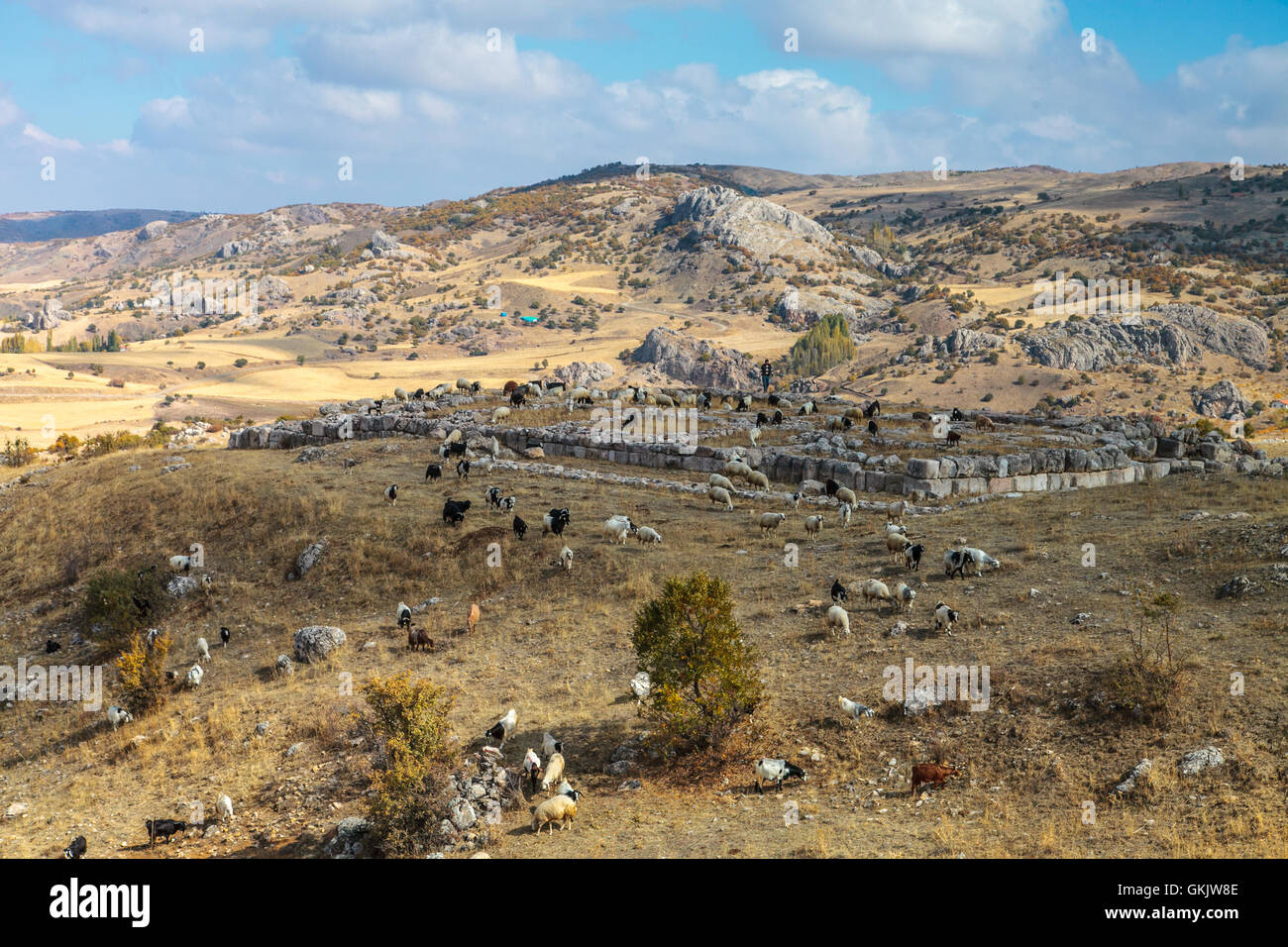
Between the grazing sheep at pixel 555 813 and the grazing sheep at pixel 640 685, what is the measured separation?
12.4ft

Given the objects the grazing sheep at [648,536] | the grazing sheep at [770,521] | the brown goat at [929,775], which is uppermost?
the grazing sheep at [770,521]

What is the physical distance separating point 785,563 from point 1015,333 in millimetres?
69681

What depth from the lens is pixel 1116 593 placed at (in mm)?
17281

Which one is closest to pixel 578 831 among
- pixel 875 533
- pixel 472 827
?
pixel 472 827

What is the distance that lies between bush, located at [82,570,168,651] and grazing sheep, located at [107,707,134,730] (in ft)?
12.6

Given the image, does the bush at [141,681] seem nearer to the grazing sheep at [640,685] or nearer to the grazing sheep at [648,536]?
the grazing sheep at [640,685]

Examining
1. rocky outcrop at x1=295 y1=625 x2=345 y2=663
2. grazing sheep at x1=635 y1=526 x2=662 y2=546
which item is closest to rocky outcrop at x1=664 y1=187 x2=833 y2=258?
grazing sheep at x1=635 y1=526 x2=662 y2=546

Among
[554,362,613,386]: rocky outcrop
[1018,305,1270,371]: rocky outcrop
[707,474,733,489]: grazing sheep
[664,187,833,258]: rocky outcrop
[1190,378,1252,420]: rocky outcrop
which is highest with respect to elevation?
[664,187,833,258]: rocky outcrop

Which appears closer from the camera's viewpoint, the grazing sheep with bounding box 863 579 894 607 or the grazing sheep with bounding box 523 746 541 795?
the grazing sheep with bounding box 523 746 541 795

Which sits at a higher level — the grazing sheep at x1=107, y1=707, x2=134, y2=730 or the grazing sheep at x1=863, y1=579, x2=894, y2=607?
the grazing sheep at x1=863, y1=579, x2=894, y2=607

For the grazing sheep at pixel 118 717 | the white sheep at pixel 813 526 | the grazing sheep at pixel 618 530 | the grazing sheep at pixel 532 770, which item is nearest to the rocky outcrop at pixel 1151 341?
the white sheep at pixel 813 526

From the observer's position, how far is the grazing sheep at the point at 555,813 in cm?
1133

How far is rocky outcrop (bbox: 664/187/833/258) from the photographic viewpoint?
454 ft

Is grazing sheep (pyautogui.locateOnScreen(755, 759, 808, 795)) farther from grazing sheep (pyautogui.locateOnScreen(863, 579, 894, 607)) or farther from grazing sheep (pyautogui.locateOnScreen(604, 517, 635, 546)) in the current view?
grazing sheep (pyautogui.locateOnScreen(604, 517, 635, 546))
